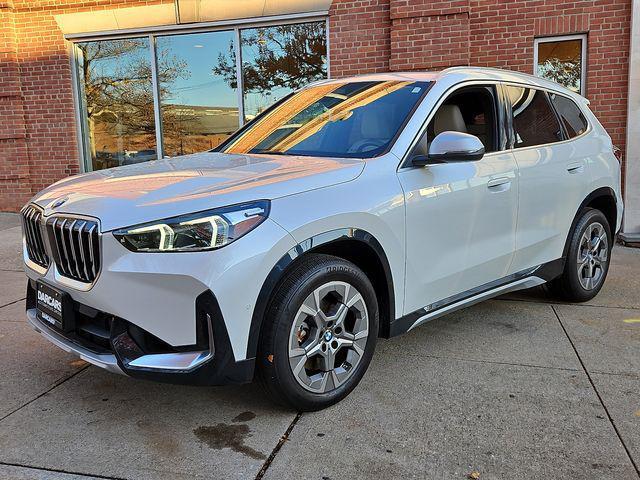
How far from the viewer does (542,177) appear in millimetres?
4328

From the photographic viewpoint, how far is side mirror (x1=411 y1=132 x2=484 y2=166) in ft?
11.0

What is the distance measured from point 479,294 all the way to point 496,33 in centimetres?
541

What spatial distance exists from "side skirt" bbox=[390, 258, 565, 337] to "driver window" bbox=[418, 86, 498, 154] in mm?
934

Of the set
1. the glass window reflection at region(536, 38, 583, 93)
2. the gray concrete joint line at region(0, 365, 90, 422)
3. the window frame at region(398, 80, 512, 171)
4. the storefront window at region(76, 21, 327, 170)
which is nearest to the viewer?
the gray concrete joint line at region(0, 365, 90, 422)

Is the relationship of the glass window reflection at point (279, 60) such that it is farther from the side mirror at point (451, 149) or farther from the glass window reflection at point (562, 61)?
the side mirror at point (451, 149)

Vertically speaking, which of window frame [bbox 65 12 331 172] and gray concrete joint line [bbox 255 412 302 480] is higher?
window frame [bbox 65 12 331 172]

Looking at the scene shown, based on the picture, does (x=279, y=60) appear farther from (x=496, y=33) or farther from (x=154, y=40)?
(x=496, y=33)

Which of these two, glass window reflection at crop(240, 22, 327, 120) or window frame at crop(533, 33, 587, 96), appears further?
glass window reflection at crop(240, 22, 327, 120)

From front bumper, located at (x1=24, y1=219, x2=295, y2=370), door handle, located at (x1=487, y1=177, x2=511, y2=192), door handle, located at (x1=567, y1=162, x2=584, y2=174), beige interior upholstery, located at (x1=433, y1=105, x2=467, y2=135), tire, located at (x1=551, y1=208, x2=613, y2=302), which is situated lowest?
tire, located at (x1=551, y1=208, x2=613, y2=302)

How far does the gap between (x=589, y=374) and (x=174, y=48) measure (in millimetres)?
8110

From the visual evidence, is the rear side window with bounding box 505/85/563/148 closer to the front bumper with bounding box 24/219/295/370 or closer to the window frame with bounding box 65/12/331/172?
the front bumper with bounding box 24/219/295/370

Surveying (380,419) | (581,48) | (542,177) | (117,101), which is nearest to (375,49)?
(581,48)

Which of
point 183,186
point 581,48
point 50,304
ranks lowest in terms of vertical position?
point 50,304

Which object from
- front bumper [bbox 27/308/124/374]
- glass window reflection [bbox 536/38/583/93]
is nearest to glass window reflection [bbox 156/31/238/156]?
glass window reflection [bbox 536/38/583/93]
